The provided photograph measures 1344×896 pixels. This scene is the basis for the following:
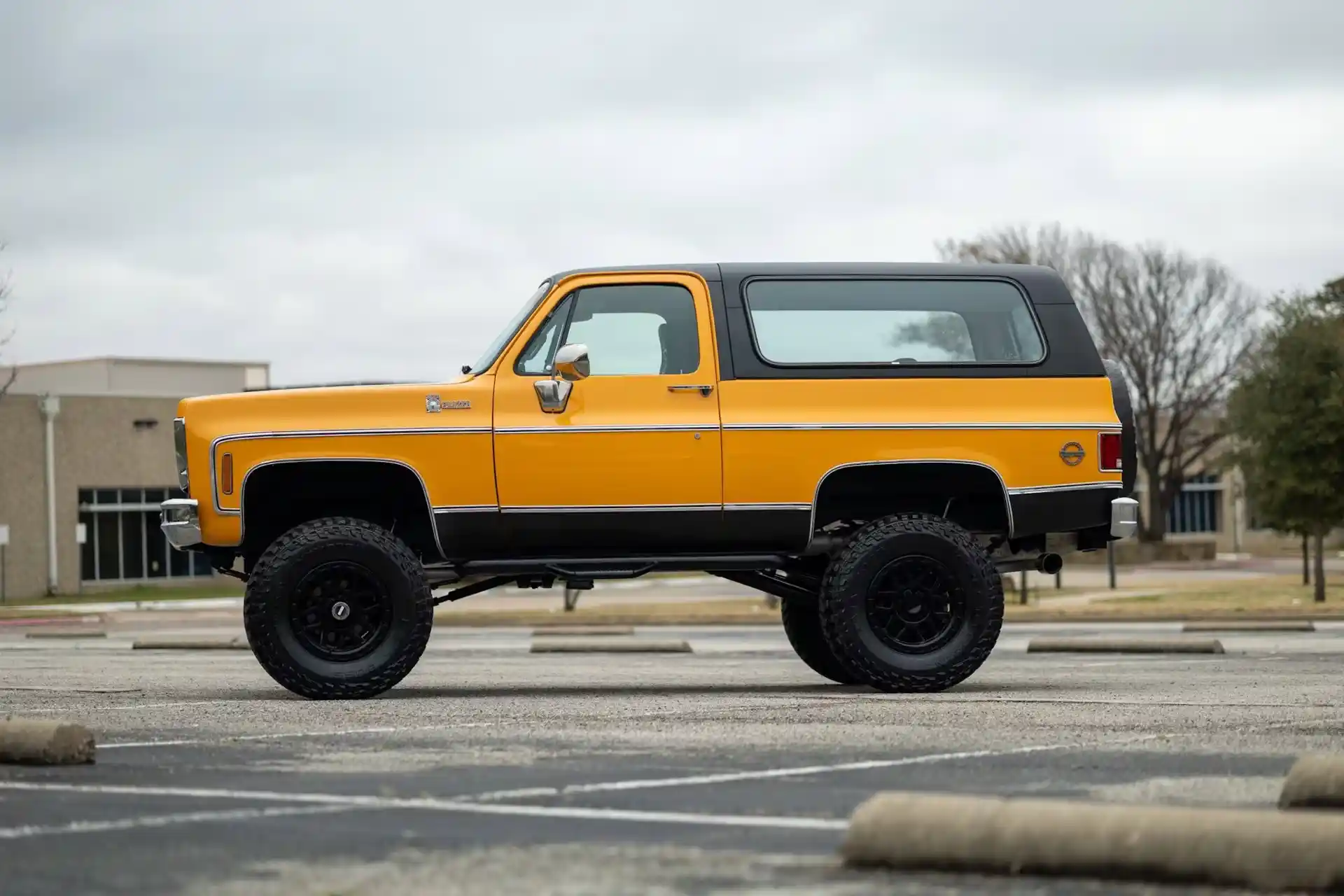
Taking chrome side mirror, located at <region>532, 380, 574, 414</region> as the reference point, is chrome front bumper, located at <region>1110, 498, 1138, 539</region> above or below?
below

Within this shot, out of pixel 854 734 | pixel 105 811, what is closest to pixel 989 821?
pixel 105 811

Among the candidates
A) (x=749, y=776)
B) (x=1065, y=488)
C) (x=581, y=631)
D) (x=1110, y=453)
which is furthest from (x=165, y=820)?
(x=581, y=631)

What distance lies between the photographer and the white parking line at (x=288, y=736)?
7500mm

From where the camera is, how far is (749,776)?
6.25 meters

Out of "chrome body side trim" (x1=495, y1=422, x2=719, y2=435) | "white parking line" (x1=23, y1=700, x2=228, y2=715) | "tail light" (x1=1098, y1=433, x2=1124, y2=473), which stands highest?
"chrome body side trim" (x1=495, y1=422, x2=719, y2=435)

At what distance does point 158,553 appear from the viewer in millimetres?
58562

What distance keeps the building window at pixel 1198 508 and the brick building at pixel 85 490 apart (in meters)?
49.8

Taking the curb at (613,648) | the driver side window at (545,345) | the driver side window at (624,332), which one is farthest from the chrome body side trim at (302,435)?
the curb at (613,648)

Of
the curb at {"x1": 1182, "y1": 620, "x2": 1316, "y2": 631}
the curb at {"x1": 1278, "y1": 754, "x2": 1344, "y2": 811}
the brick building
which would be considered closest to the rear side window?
the curb at {"x1": 1278, "y1": 754, "x2": 1344, "y2": 811}

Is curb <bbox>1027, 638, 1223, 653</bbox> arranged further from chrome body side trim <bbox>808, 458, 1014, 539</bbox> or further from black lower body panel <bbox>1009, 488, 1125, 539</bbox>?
chrome body side trim <bbox>808, 458, 1014, 539</bbox>

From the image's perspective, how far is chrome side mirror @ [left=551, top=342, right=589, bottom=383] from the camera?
10000 millimetres

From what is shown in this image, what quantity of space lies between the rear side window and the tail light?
56 centimetres

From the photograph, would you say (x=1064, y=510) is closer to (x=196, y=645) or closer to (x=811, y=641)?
(x=811, y=641)

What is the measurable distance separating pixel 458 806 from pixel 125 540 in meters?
53.8
